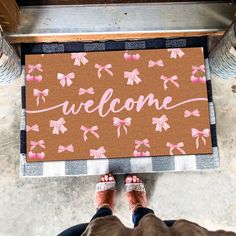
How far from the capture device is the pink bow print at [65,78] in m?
1.69

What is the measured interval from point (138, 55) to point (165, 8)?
22 cm

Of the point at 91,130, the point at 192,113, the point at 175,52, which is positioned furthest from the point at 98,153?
the point at 175,52

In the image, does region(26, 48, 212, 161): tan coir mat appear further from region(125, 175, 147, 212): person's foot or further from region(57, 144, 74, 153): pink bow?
region(125, 175, 147, 212): person's foot

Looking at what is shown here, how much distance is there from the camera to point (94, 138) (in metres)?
1.67

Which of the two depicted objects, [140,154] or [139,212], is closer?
[139,212]

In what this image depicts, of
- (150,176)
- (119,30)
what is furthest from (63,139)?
(119,30)

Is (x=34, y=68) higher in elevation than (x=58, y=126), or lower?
higher

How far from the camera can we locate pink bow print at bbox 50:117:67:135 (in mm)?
1667

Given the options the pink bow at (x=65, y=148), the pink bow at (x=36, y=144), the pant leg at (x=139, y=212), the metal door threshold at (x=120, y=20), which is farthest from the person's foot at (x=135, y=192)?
the metal door threshold at (x=120, y=20)

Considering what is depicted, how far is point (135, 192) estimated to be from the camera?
1.63 metres

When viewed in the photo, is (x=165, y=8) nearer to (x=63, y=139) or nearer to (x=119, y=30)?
(x=119, y=30)

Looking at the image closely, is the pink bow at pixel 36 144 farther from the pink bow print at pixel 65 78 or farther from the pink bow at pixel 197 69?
the pink bow at pixel 197 69

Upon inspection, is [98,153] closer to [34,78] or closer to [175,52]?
[34,78]

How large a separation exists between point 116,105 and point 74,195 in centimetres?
41
